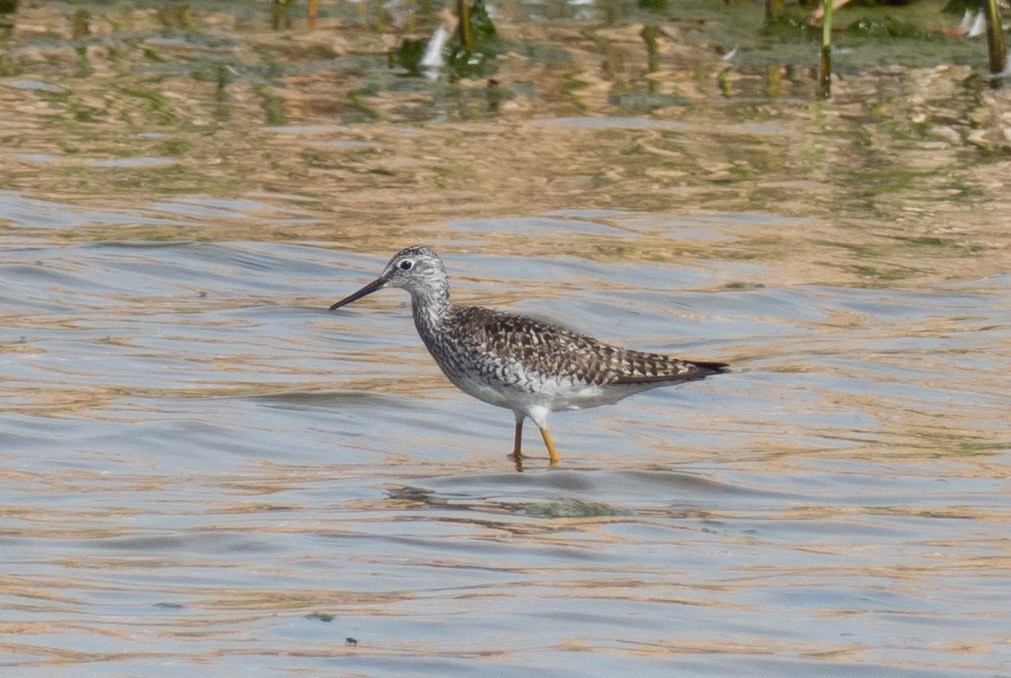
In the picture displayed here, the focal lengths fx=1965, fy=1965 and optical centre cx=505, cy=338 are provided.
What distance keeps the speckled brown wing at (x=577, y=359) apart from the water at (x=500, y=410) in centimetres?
42

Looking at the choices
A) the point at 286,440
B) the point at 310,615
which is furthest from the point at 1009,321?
the point at 310,615

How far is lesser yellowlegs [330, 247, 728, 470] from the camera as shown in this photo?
32.4ft

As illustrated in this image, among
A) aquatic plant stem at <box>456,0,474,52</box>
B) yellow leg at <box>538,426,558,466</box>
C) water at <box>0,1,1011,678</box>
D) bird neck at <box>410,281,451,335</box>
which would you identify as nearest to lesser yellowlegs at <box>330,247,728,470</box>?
yellow leg at <box>538,426,558,466</box>

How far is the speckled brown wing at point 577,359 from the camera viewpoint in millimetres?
9906

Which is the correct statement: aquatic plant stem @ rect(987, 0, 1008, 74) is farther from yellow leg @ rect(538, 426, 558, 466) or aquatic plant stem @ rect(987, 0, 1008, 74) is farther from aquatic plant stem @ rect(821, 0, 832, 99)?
yellow leg @ rect(538, 426, 558, 466)

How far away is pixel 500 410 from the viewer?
11492 mm

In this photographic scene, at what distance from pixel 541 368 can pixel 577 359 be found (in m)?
0.20

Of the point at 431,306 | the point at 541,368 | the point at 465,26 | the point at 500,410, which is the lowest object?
the point at 500,410

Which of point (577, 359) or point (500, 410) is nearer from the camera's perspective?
point (577, 359)

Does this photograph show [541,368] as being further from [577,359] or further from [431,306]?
[431,306]

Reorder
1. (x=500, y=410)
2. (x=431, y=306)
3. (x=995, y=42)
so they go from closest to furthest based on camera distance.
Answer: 1. (x=431, y=306)
2. (x=500, y=410)
3. (x=995, y=42)

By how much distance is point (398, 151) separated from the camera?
16641 mm

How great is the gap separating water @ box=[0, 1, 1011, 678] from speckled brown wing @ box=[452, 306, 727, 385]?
0.42 m

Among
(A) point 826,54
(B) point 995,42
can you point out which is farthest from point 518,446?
(B) point 995,42
